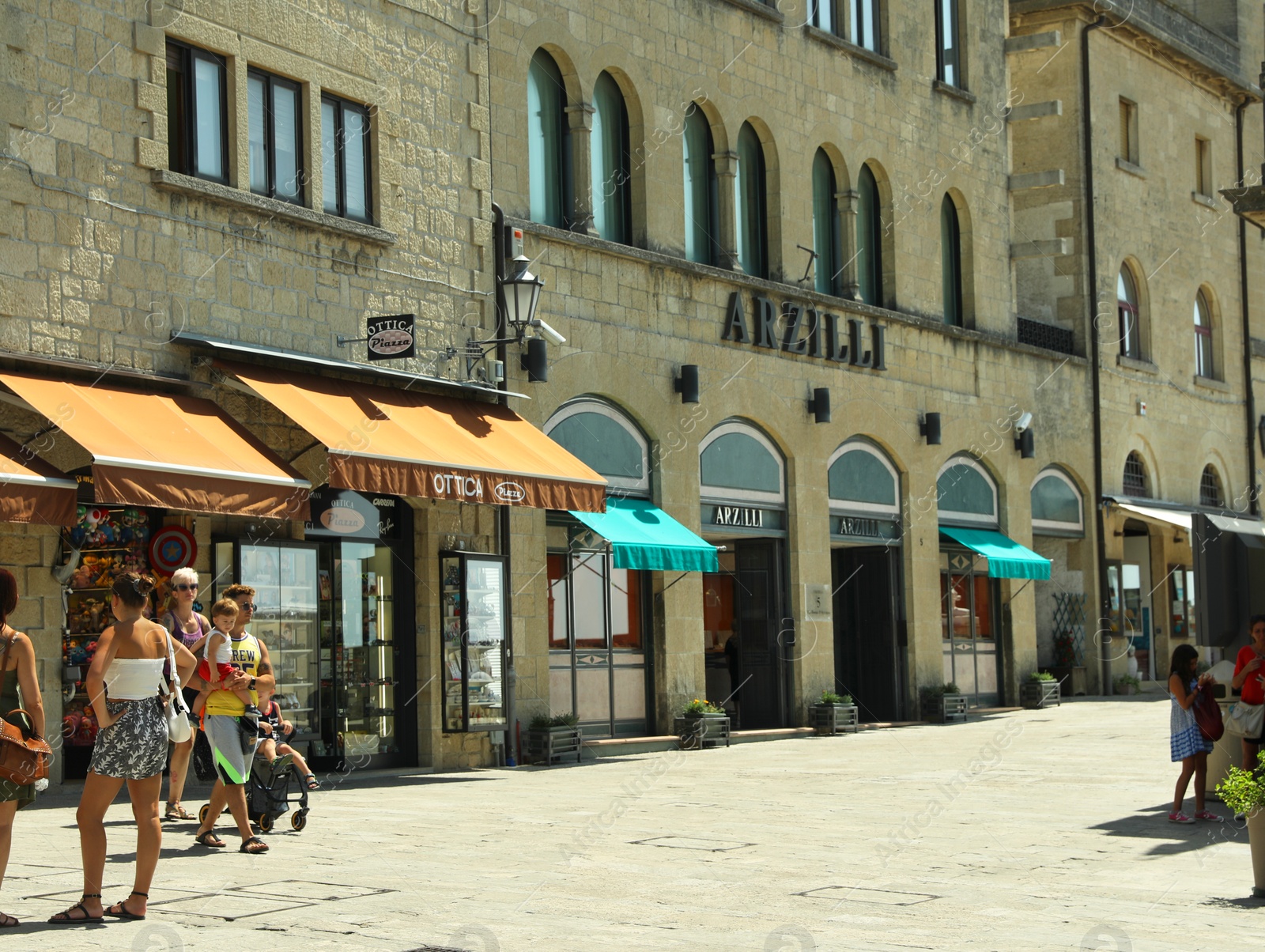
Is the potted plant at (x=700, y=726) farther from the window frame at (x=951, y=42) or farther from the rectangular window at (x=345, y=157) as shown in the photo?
the window frame at (x=951, y=42)

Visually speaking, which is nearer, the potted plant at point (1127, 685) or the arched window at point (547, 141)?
the arched window at point (547, 141)

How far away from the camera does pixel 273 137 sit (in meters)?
16.7

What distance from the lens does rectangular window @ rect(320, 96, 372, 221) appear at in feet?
57.2

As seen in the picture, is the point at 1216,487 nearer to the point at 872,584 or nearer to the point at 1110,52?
the point at 1110,52

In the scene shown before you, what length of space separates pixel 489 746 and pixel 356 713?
1.85 m

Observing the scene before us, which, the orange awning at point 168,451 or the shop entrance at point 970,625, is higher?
the orange awning at point 168,451

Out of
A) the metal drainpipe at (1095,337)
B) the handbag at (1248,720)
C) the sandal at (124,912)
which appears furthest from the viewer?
the metal drainpipe at (1095,337)

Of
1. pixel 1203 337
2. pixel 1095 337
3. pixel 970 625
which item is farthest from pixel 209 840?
pixel 1203 337

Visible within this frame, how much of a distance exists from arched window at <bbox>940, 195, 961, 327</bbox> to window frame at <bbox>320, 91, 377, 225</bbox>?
1360 centimetres

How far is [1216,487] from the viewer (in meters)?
38.4

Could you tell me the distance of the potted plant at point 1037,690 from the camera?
96.7 ft

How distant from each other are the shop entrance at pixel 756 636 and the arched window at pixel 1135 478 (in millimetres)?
12563

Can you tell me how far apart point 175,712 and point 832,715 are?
15606mm

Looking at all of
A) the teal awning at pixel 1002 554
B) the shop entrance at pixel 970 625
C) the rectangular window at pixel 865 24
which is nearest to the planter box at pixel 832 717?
the shop entrance at pixel 970 625
